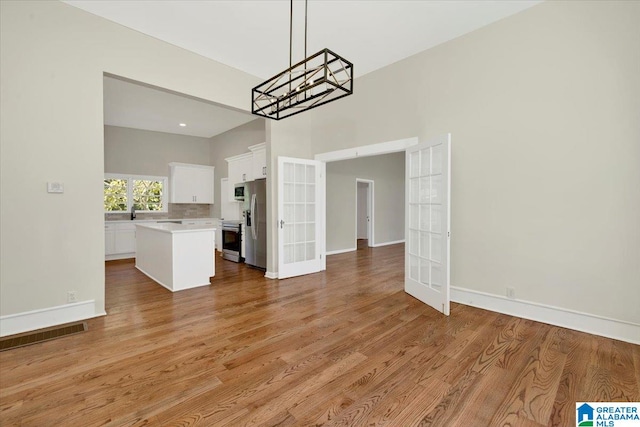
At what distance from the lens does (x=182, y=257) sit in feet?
13.6

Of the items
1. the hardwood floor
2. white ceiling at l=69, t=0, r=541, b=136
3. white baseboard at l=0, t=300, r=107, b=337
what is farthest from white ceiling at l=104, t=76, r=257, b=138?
the hardwood floor

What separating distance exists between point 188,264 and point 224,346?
214 centimetres

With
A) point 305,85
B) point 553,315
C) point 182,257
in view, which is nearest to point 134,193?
point 182,257

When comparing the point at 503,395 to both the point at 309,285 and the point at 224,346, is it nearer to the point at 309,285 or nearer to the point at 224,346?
the point at 224,346

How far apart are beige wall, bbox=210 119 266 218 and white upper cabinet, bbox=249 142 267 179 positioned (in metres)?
0.71

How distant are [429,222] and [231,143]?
19.8 ft

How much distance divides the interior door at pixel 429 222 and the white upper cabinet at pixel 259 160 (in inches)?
132

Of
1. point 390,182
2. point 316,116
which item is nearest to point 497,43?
point 316,116

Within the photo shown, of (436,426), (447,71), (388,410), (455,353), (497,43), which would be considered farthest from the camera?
(447,71)

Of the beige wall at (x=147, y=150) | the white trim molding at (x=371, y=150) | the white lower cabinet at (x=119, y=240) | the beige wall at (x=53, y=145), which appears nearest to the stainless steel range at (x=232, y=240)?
the white lower cabinet at (x=119, y=240)

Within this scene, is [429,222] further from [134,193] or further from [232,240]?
[134,193]

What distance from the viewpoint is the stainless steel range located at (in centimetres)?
617

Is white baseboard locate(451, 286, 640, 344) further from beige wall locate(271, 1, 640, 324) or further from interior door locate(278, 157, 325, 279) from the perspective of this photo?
interior door locate(278, 157, 325, 279)

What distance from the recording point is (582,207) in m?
2.70
